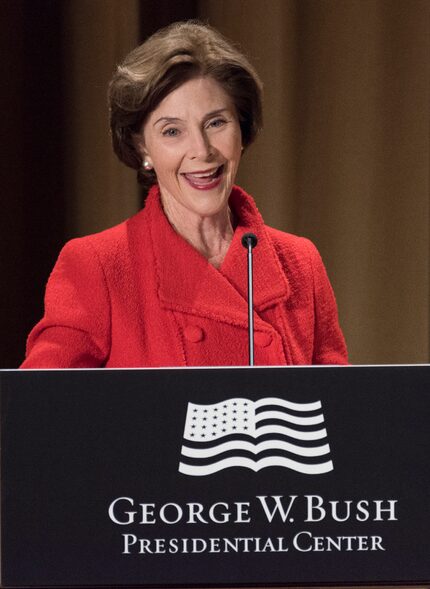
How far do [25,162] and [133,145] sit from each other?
68 centimetres

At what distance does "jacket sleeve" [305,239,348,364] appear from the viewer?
1.79 meters

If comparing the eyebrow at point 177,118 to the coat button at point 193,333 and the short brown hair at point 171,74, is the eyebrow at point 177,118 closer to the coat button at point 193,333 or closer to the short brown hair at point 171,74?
the short brown hair at point 171,74

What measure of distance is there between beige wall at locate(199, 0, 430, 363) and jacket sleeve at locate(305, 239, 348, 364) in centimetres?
83

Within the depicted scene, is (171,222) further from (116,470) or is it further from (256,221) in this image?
(116,470)

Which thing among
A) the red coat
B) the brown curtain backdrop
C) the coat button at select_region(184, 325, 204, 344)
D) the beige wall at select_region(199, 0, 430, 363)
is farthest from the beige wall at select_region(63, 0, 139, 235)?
the coat button at select_region(184, 325, 204, 344)

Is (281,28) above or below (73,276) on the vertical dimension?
above

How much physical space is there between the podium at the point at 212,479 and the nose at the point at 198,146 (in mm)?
755

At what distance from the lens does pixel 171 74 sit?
166 centimetres

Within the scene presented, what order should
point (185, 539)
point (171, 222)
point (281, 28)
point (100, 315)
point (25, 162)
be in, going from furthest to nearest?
point (281, 28) → point (25, 162) → point (171, 222) → point (100, 315) → point (185, 539)

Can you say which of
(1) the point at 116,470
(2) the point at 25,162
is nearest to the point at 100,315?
(1) the point at 116,470

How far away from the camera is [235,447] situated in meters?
1.04

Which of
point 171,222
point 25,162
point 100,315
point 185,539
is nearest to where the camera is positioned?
point 185,539

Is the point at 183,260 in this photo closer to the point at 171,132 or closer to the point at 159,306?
the point at 159,306

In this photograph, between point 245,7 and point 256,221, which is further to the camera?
point 245,7
